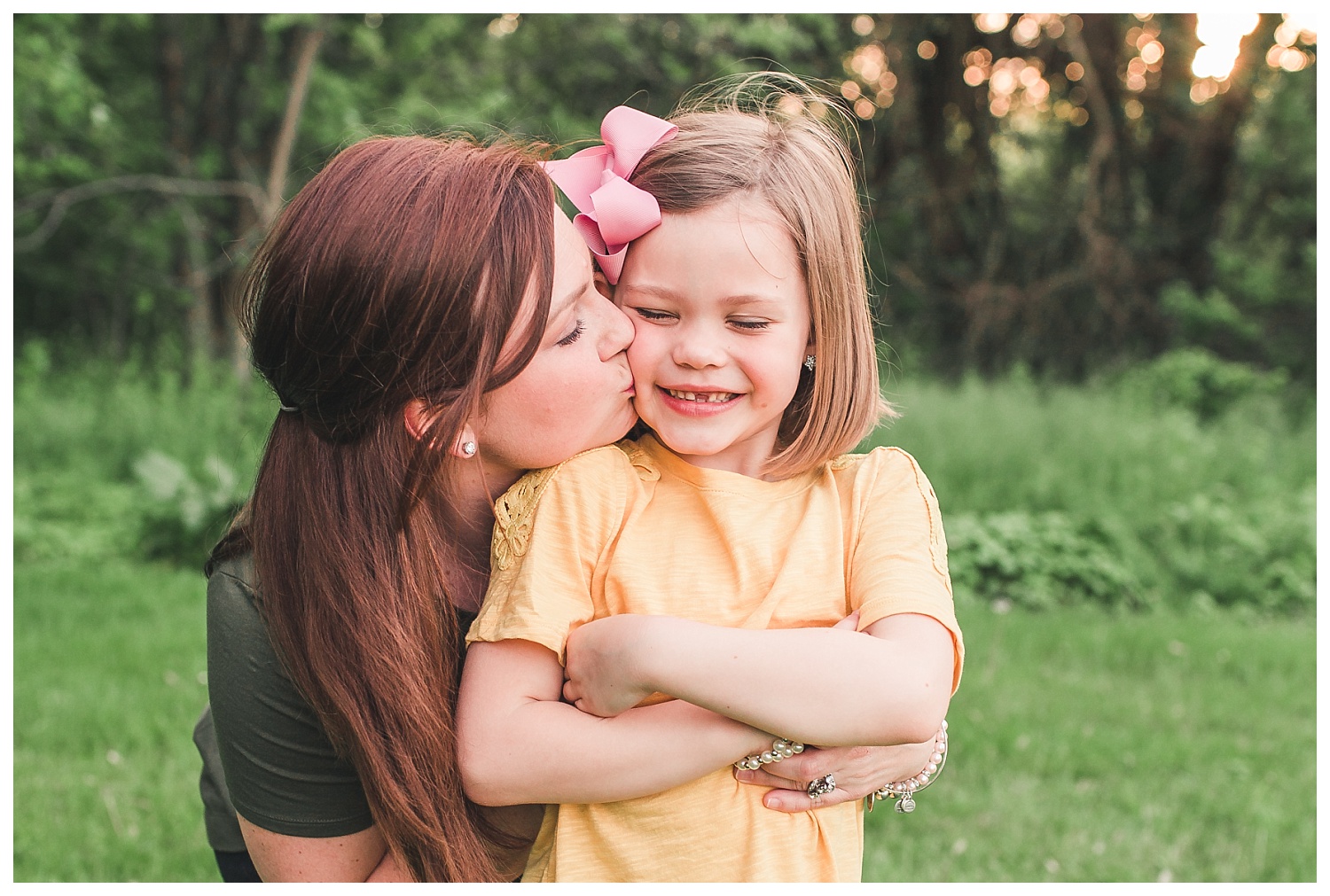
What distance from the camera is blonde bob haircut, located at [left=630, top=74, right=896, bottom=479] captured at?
179 cm

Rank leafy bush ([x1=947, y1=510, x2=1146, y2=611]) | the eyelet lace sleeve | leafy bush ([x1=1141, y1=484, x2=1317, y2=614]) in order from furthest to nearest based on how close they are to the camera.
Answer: leafy bush ([x1=1141, y1=484, x2=1317, y2=614])
leafy bush ([x1=947, y1=510, x2=1146, y2=611])
the eyelet lace sleeve

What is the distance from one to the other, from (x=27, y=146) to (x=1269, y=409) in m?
10.8

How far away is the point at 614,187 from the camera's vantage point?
1.77 metres

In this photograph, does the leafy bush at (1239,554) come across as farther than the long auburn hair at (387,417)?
Yes

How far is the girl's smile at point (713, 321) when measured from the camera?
1.73 metres

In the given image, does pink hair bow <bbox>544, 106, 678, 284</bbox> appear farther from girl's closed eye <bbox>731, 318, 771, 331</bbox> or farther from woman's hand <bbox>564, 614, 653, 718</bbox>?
woman's hand <bbox>564, 614, 653, 718</bbox>

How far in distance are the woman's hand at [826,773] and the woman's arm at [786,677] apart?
13 centimetres

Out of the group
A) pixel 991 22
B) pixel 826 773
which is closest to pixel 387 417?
pixel 826 773

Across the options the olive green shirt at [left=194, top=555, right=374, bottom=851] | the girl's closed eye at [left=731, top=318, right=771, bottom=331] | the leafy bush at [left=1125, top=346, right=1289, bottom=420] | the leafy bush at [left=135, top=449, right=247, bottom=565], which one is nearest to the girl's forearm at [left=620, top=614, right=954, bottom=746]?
the girl's closed eye at [left=731, top=318, right=771, bottom=331]

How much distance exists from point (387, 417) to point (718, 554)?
22.4 inches

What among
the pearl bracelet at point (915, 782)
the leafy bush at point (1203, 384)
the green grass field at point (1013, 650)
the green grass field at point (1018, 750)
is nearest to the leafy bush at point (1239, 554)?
the green grass field at point (1013, 650)

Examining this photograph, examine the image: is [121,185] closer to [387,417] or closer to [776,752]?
[387,417]

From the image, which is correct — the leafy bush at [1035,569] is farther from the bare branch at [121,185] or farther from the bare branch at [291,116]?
the bare branch at [291,116]

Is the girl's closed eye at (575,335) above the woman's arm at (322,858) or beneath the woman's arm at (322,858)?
above
